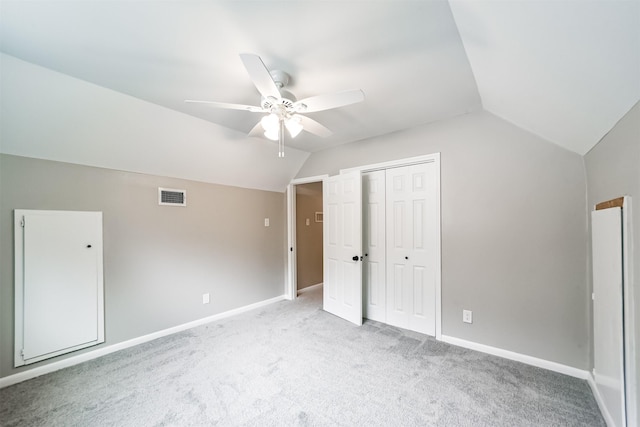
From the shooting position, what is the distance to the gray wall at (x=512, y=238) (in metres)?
2.14

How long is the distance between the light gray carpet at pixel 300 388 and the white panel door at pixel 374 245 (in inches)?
24.2

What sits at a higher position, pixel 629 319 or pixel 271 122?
pixel 271 122

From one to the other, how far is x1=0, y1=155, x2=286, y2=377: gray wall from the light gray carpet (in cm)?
47

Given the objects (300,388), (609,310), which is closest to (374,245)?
(300,388)

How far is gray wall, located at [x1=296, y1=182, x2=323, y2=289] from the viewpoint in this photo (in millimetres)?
4734

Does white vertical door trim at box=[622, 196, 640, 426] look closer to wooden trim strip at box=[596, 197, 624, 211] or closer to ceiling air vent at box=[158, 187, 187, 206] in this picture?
wooden trim strip at box=[596, 197, 624, 211]

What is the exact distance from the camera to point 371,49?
5.29 ft

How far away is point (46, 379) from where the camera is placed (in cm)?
215

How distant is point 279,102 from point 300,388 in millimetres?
2198

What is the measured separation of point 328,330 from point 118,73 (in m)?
3.18

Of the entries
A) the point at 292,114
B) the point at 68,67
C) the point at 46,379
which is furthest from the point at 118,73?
the point at 46,379

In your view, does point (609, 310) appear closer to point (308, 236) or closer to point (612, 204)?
point (612, 204)

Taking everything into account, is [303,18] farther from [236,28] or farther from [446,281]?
[446,281]

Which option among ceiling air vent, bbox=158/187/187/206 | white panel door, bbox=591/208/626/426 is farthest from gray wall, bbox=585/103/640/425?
ceiling air vent, bbox=158/187/187/206
